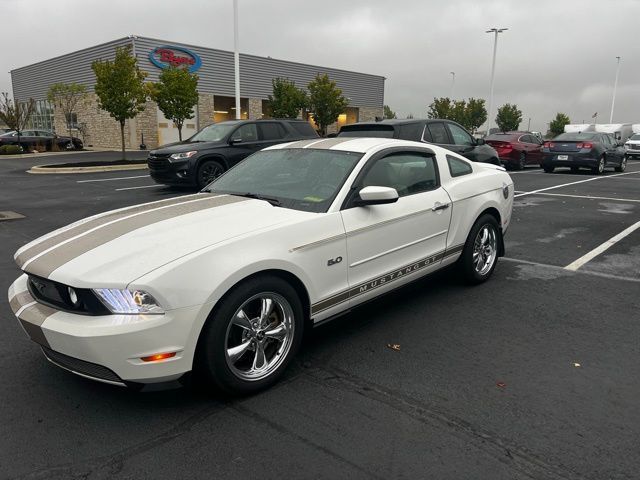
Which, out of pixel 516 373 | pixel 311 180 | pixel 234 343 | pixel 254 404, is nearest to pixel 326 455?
pixel 254 404

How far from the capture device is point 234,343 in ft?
9.72

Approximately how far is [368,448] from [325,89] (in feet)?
106

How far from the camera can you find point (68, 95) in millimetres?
34375

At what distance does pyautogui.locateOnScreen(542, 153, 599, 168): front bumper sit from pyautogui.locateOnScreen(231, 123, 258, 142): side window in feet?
35.9

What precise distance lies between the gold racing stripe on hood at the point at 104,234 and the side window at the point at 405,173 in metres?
1.06

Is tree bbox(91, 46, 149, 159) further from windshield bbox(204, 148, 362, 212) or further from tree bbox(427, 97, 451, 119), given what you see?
tree bbox(427, 97, 451, 119)

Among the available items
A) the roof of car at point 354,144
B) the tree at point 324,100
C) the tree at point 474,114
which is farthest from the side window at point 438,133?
the tree at point 474,114

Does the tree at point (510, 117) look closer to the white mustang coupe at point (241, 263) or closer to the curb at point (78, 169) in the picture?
Answer: the curb at point (78, 169)

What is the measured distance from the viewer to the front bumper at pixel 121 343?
8.21ft

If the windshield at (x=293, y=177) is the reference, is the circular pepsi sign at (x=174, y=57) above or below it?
above

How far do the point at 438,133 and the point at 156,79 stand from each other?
25132 millimetres

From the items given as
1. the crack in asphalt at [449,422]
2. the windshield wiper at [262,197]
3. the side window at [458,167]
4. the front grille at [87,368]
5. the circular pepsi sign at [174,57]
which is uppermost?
the circular pepsi sign at [174,57]

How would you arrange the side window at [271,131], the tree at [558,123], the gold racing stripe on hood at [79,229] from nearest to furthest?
the gold racing stripe on hood at [79,229], the side window at [271,131], the tree at [558,123]

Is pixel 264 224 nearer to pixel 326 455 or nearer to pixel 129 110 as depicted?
pixel 326 455
